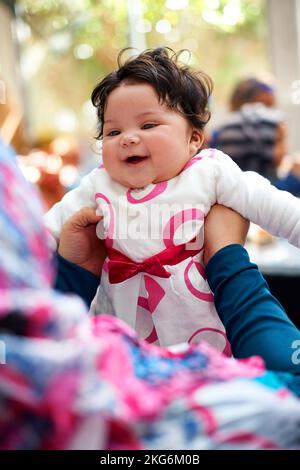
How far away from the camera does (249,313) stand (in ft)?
1.85

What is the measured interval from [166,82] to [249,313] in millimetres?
272

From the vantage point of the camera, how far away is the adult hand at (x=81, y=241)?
691mm

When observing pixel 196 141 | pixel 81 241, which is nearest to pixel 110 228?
pixel 81 241

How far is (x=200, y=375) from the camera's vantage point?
0.42 meters

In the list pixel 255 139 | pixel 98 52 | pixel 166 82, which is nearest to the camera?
pixel 166 82

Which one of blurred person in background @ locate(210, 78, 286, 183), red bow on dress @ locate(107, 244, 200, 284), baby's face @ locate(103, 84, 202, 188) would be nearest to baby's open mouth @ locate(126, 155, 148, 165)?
baby's face @ locate(103, 84, 202, 188)

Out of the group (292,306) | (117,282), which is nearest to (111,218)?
(117,282)

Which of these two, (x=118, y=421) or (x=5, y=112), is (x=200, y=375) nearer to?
(x=118, y=421)

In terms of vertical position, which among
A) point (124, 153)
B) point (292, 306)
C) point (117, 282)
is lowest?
point (292, 306)

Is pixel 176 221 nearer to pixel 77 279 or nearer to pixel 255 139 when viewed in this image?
pixel 77 279

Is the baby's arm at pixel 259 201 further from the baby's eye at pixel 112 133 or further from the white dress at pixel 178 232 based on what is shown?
the baby's eye at pixel 112 133

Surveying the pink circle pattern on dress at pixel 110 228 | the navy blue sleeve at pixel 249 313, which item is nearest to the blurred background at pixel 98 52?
the pink circle pattern on dress at pixel 110 228

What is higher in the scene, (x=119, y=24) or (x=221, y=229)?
(x=119, y=24)
